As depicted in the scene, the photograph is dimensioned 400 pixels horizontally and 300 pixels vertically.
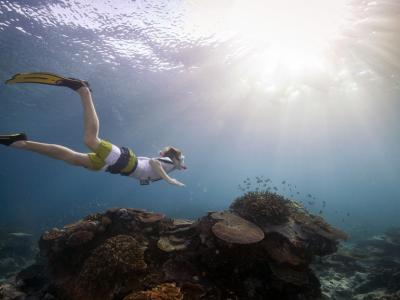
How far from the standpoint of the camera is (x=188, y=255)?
675cm

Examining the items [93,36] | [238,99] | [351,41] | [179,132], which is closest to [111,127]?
[179,132]

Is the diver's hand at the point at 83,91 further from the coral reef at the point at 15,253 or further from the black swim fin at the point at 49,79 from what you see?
the coral reef at the point at 15,253

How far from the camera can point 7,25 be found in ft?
62.7

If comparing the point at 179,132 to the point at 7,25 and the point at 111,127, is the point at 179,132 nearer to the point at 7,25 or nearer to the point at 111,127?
the point at 111,127

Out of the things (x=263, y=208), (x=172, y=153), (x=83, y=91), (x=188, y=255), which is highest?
(x=83, y=91)

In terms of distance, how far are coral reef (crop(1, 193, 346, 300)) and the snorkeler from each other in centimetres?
162

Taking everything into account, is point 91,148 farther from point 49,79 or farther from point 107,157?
point 49,79

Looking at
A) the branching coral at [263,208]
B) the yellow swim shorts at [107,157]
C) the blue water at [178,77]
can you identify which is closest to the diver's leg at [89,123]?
the yellow swim shorts at [107,157]

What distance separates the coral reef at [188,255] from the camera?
6043mm

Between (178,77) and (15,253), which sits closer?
(15,253)

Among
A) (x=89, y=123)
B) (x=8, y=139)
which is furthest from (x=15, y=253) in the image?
(x=89, y=123)

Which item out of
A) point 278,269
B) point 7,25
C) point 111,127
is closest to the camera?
point 278,269

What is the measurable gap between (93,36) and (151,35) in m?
4.06

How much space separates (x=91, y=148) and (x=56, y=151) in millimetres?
731
